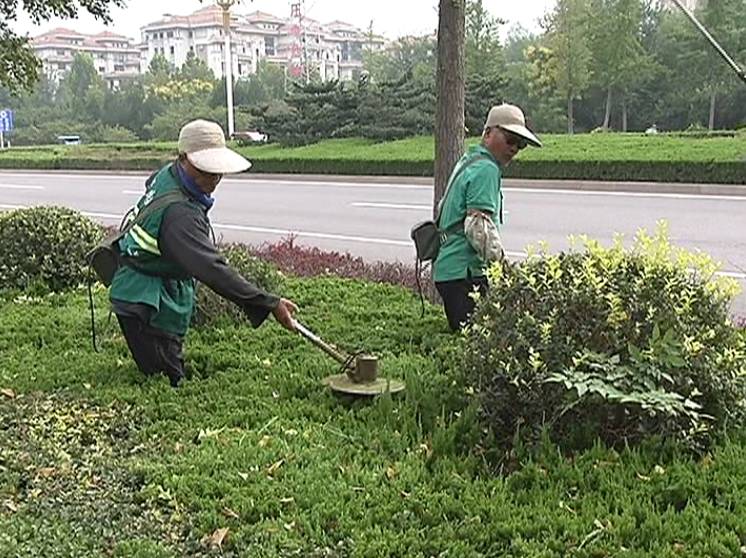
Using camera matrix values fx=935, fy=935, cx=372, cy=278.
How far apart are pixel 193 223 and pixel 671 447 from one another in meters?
2.13

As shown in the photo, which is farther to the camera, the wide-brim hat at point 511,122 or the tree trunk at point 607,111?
the tree trunk at point 607,111

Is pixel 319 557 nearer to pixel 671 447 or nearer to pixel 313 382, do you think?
pixel 671 447

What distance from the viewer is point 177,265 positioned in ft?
13.9

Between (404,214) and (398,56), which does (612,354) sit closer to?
(404,214)

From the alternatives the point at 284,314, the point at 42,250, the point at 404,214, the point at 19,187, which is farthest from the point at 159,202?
the point at 19,187

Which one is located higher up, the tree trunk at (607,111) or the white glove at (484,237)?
the tree trunk at (607,111)

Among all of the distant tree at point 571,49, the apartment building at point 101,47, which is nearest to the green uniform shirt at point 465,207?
the distant tree at point 571,49

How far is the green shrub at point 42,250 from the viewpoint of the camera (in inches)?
271

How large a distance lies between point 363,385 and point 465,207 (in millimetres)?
1252

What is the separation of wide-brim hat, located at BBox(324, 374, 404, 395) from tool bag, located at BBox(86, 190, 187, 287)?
104 cm

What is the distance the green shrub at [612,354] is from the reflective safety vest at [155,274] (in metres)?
1.48

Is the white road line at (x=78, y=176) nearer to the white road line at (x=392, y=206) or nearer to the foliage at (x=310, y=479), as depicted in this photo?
the white road line at (x=392, y=206)

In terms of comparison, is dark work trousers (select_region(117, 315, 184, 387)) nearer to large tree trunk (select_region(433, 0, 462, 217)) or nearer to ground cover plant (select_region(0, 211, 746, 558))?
ground cover plant (select_region(0, 211, 746, 558))

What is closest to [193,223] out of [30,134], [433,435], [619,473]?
[433,435]
